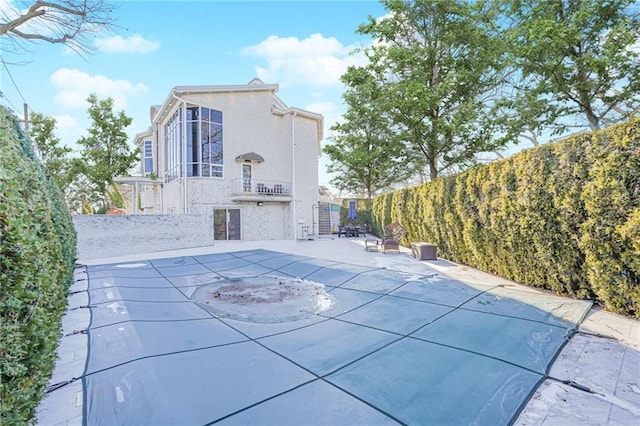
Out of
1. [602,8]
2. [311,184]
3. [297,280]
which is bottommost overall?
[297,280]

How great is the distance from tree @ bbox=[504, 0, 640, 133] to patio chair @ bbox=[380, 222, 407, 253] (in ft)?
24.2

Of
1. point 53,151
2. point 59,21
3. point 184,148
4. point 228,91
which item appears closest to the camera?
point 59,21

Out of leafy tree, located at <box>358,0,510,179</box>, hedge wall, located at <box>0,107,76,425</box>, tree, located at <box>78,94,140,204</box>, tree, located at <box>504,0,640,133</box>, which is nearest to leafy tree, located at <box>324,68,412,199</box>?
leafy tree, located at <box>358,0,510,179</box>

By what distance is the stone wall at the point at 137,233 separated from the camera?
38.7ft

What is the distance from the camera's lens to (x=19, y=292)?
183 centimetres

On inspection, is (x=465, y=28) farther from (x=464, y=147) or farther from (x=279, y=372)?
(x=279, y=372)

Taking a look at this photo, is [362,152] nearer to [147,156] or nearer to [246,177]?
[246,177]

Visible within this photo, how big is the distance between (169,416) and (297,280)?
16.8ft

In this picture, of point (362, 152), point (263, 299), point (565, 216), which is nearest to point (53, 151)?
point (362, 152)

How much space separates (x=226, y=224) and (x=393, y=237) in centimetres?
997

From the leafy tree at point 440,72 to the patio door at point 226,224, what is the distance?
1054 centimetres

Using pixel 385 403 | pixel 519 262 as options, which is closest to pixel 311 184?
pixel 519 262

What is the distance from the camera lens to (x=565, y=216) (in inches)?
197

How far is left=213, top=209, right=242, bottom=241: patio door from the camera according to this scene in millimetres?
16922
